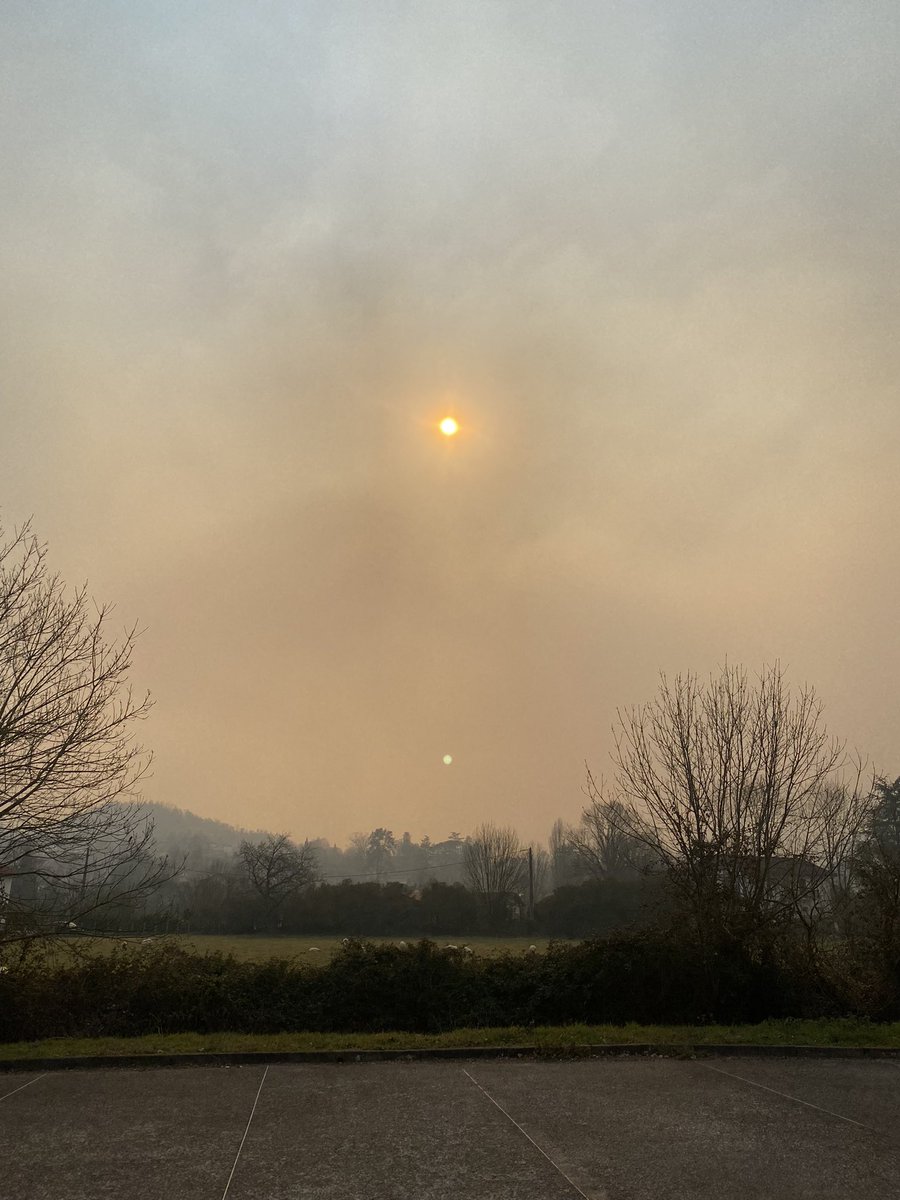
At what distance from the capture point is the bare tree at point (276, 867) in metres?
57.6

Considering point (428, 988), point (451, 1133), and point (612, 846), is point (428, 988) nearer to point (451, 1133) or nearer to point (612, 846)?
point (451, 1133)

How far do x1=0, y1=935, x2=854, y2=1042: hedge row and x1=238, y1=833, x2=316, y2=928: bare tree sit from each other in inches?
1650

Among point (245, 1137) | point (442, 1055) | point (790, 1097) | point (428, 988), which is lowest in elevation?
point (245, 1137)

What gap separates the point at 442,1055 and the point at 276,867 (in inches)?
2170

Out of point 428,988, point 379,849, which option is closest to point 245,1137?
point 428,988

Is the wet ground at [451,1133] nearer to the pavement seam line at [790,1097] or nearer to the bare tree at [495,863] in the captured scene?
the pavement seam line at [790,1097]

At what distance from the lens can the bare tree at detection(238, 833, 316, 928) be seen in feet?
189

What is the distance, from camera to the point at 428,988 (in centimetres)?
1334

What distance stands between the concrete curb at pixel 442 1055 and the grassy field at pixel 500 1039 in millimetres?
113

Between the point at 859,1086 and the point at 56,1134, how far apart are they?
812 centimetres

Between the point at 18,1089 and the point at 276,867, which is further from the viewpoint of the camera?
the point at 276,867

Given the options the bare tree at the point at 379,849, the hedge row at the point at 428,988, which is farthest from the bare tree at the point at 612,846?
the bare tree at the point at 379,849

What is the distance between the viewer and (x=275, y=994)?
42.1 ft

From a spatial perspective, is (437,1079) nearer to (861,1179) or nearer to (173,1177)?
(173,1177)
